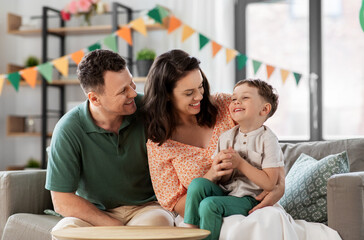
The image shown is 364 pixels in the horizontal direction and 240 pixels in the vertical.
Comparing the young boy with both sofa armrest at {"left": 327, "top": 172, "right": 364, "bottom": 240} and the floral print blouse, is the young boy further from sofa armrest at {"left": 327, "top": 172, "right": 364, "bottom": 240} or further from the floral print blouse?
sofa armrest at {"left": 327, "top": 172, "right": 364, "bottom": 240}

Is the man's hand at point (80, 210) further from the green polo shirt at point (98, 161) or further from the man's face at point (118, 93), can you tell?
the man's face at point (118, 93)

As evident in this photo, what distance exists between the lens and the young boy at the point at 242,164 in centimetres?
182

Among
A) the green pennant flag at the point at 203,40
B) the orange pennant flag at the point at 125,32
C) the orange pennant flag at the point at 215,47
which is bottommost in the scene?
the orange pennant flag at the point at 215,47

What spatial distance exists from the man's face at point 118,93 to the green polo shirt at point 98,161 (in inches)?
4.0

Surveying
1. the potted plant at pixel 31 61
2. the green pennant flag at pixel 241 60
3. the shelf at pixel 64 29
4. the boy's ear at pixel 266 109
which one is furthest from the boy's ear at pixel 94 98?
the potted plant at pixel 31 61

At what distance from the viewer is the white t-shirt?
75.1 inches

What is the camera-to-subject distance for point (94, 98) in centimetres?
223

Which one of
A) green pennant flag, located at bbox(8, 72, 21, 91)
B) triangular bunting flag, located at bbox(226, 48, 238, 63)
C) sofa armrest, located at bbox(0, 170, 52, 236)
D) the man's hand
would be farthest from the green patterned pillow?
green pennant flag, located at bbox(8, 72, 21, 91)

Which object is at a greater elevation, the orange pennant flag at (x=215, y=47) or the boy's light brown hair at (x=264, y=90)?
the orange pennant flag at (x=215, y=47)

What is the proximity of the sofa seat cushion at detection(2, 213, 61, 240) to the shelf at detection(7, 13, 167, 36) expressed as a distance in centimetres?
239

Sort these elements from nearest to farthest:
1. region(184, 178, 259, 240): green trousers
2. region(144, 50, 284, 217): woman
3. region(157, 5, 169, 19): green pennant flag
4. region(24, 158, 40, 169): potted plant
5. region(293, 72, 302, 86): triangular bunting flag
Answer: region(184, 178, 259, 240): green trousers → region(144, 50, 284, 217): woman → region(293, 72, 302, 86): triangular bunting flag → region(157, 5, 169, 19): green pennant flag → region(24, 158, 40, 169): potted plant

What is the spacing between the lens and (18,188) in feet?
8.39

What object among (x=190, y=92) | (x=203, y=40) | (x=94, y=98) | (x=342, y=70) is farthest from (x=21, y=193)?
(x=342, y=70)

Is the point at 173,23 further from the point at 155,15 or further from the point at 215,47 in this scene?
the point at 215,47
